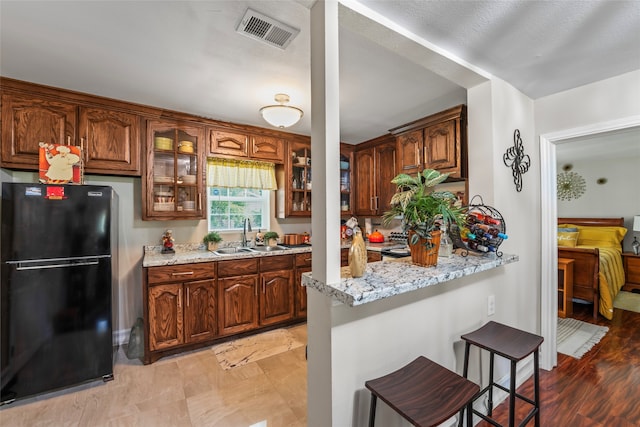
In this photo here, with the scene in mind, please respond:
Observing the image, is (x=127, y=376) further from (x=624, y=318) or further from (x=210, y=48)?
(x=624, y=318)

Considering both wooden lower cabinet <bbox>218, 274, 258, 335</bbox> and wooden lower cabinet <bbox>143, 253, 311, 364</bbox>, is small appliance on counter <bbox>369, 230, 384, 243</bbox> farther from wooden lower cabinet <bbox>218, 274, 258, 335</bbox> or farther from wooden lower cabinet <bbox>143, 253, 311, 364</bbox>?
wooden lower cabinet <bbox>218, 274, 258, 335</bbox>

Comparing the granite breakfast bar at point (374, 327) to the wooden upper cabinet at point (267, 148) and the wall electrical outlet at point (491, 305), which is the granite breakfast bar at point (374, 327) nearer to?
the wall electrical outlet at point (491, 305)

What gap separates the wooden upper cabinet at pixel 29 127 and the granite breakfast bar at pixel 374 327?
2617 mm

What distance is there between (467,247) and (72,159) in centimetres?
306

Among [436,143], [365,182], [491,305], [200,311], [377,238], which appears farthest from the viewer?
[365,182]

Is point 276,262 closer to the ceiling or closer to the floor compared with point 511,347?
closer to the ceiling

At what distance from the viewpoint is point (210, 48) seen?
1744 millimetres

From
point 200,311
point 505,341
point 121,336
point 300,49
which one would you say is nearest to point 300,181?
point 200,311

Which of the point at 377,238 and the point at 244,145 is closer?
the point at 244,145

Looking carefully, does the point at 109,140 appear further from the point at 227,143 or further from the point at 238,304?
the point at 238,304

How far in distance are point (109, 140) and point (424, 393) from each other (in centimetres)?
314

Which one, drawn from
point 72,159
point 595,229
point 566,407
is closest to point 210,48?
point 72,159

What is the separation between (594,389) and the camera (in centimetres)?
210

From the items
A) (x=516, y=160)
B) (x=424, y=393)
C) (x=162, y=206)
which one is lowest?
(x=424, y=393)
